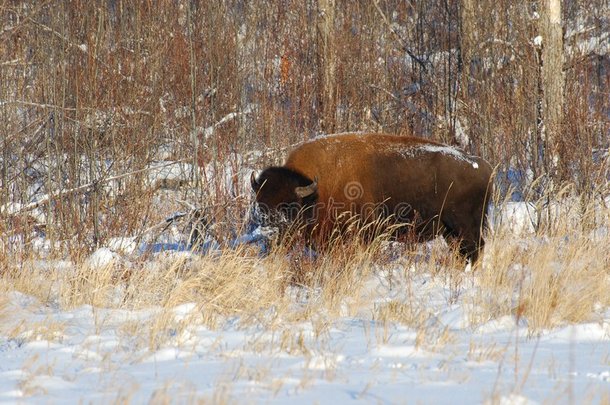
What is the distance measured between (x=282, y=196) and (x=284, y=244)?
56 cm

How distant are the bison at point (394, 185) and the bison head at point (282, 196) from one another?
0.01 m

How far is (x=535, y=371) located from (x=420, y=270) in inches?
Answer: 104

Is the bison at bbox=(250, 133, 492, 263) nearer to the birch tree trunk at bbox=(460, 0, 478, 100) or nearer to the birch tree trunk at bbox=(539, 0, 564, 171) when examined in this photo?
the birch tree trunk at bbox=(539, 0, 564, 171)

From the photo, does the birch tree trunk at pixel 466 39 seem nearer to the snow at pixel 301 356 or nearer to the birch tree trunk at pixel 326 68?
the birch tree trunk at pixel 326 68

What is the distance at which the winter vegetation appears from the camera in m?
3.56

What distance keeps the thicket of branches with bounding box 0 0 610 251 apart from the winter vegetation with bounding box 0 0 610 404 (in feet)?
0.18

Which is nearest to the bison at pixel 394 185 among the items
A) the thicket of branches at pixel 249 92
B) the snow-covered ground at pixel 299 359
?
the thicket of branches at pixel 249 92

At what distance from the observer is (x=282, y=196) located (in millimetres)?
7160

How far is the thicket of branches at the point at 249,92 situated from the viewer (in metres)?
8.12

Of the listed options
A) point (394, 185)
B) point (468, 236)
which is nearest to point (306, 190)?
point (394, 185)

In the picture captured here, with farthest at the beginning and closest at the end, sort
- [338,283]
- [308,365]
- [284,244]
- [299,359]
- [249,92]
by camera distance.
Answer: [249,92] → [284,244] → [338,283] → [299,359] → [308,365]

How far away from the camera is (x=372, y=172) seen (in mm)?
7418

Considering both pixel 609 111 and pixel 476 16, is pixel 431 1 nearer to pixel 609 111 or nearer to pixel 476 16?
Result: pixel 476 16

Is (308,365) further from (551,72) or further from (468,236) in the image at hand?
(551,72)
